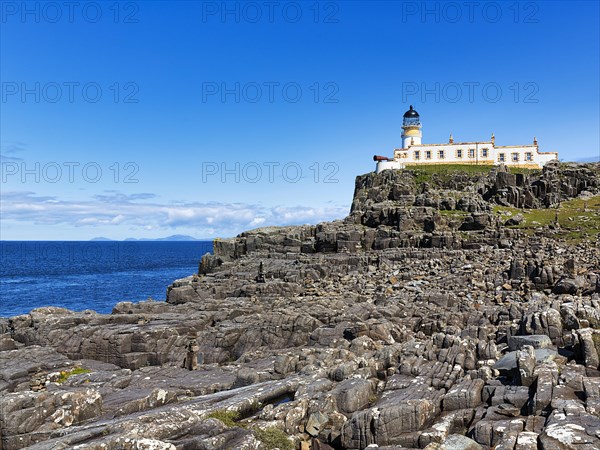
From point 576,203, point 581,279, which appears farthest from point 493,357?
point 576,203

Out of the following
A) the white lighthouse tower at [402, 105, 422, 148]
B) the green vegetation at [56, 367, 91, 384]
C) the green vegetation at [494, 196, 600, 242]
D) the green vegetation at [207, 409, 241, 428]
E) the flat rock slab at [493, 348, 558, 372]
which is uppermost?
the white lighthouse tower at [402, 105, 422, 148]

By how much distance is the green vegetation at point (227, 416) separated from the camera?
54.7 feet

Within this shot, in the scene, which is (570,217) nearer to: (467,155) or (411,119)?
(467,155)

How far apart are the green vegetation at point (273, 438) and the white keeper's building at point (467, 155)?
102m

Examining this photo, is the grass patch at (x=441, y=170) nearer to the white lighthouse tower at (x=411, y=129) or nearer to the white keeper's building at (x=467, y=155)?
the white keeper's building at (x=467, y=155)

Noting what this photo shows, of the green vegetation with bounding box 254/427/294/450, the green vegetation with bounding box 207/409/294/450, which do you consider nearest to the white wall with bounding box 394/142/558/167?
the green vegetation with bounding box 207/409/294/450

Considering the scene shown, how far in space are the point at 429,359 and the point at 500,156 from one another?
105673 mm

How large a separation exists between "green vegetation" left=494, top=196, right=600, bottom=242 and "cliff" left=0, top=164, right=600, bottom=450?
0.54 meters

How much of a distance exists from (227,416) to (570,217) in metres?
70.3

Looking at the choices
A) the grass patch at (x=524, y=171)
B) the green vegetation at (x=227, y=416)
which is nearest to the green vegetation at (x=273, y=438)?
the green vegetation at (x=227, y=416)

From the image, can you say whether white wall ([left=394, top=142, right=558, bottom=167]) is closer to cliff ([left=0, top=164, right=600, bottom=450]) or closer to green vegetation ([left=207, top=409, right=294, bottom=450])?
cliff ([left=0, top=164, right=600, bottom=450])

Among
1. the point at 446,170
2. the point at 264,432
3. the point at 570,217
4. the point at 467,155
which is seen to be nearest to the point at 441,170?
the point at 446,170

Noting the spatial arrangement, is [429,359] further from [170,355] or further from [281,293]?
[281,293]

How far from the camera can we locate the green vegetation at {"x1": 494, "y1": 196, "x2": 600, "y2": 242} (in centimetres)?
6359
